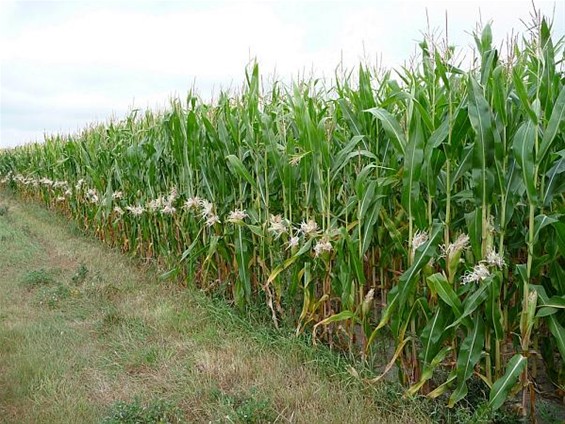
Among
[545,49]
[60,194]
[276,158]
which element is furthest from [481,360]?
[60,194]

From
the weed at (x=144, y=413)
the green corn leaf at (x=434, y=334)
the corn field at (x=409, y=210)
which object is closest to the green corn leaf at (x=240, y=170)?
the corn field at (x=409, y=210)

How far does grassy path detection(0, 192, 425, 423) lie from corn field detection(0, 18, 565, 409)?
349 mm

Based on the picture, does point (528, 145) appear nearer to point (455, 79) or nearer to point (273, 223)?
point (455, 79)

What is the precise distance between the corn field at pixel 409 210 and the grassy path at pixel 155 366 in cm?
35

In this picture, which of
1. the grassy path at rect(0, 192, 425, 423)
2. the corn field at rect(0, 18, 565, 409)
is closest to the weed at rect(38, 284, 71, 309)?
the grassy path at rect(0, 192, 425, 423)

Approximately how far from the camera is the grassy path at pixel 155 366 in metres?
3.42

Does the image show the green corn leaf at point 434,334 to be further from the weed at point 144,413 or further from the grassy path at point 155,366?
the weed at point 144,413

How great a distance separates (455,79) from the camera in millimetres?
3383

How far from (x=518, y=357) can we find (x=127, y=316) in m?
4.03

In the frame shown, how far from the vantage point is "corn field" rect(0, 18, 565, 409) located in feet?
9.75

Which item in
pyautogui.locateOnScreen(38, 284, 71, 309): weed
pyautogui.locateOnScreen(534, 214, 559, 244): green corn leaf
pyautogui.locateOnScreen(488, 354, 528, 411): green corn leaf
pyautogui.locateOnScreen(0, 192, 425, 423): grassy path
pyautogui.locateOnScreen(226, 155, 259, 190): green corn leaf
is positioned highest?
pyautogui.locateOnScreen(226, 155, 259, 190): green corn leaf

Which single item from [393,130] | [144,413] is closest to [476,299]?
[393,130]

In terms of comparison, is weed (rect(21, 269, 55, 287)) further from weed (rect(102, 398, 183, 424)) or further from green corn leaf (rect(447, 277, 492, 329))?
green corn leaf (rect(447, 277, 492, 329))

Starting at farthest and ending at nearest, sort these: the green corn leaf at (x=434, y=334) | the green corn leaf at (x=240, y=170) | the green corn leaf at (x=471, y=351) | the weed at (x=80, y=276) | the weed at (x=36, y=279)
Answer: the weed at (x=80, y=276), the weed at (x=36, y=279), the green corn leaf at (x=240, y=170), the green corn leaf at (x=434, y=334), the green corn leaf at (x=471, y=351)
